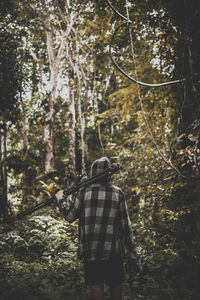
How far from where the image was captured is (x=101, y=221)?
2.70m

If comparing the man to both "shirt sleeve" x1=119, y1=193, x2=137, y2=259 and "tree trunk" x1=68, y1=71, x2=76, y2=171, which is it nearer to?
"shirt sleeve" x1=119, y1=193, x2=137, y2=259

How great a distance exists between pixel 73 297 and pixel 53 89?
9.40 metres

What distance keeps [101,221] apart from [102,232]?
0.12 meters

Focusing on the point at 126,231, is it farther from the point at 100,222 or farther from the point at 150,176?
the point at 150,176

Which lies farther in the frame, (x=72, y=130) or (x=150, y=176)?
(x=72, y=130)

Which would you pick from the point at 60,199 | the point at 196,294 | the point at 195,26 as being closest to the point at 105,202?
the point at 60,199

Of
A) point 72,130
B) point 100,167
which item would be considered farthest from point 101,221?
point 72,130

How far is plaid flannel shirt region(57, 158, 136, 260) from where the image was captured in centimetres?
264

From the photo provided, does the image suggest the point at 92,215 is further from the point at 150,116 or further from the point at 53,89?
the point at 53,89

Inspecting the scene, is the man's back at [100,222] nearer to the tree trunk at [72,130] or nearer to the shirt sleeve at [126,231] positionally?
the shirt sleeve at [126,231]

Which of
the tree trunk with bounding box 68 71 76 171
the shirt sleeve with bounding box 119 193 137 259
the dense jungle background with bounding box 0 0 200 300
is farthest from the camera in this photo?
the tree trunk with bounding box 68 71 76 171

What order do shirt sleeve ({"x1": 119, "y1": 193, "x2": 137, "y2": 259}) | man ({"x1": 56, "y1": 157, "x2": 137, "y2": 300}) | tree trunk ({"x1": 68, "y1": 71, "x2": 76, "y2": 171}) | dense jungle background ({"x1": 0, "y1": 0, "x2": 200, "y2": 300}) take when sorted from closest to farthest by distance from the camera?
man ({"x1": 56, "y1": 157, "x2": 137, "y2": 300}), shirt sleeve ({"x1": 119, "y1": 193, "x2": 137, "y2": 259}), dense jungle background ({"x1": 0, "y1": 0, "x2": 200, "y2": 300}), tree trunk ({"x1": 68, "y1": 71, "x2": 76, "y2": 171})

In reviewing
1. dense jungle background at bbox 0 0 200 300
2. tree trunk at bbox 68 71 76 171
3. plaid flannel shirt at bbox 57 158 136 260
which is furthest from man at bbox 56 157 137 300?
tree trunk at bbox 68 71 76 171

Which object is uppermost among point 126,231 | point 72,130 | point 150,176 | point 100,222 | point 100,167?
point 72,130
